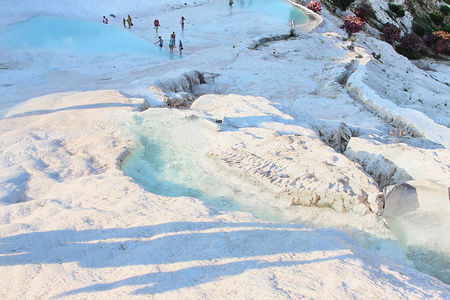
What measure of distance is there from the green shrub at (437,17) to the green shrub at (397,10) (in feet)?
11.2

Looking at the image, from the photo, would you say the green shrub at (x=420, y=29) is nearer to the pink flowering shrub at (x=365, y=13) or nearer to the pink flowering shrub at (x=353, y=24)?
the pink flowering shrub at (x=365, y=13)

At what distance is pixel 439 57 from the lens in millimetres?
23516

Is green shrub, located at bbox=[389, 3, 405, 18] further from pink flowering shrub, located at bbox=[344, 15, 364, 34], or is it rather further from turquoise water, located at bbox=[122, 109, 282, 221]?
turquoise water, located at bbox=[122, 109, 282, 221]

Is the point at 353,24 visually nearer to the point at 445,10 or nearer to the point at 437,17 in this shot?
the point at 437,17

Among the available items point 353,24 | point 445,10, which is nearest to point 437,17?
point 445,10

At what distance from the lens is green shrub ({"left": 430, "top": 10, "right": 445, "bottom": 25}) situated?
95.7 ft

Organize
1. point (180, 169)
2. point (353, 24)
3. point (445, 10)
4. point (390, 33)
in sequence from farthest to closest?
point (445, 10) < point (390, 33) < point (353, 24) < point (180, 169)

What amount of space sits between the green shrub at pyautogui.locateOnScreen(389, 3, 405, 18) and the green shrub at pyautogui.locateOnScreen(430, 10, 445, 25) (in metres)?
3.42

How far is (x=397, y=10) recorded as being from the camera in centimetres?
2853

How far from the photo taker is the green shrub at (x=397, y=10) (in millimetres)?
28359

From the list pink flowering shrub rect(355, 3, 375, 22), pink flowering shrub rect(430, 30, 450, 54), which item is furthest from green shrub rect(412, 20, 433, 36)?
pink flowering shrub rect(355, 3, 375, 22)

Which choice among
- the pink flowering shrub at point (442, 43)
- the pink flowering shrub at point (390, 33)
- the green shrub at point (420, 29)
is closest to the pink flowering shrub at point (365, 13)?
the pink flowering shrub at point (390, 33)

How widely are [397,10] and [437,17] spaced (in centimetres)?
411

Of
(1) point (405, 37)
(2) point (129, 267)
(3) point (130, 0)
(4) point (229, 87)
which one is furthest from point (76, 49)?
(1) point (405, 37)
